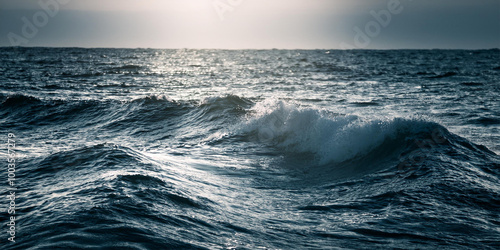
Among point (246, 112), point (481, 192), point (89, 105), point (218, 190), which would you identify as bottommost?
point (481, 192)

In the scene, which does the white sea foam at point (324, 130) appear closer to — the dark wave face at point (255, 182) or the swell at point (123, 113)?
the dark wave face at point (255, 182)

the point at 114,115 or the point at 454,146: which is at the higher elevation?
the point at 114,115

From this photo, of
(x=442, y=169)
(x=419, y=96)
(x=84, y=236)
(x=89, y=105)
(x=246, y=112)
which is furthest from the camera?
(x=419, y=96)

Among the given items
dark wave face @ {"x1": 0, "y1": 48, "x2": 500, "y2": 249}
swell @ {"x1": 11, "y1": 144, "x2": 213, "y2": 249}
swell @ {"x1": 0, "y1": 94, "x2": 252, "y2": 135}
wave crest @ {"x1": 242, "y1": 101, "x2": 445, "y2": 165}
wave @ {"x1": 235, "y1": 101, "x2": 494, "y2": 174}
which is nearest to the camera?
swell @ {"x1": 11, "y1": 144, "x2": 213, "y2": 249}

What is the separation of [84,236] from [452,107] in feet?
51.9

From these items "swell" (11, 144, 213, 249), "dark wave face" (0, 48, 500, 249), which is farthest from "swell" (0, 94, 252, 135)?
"swell" (11, 144, 213, 249)

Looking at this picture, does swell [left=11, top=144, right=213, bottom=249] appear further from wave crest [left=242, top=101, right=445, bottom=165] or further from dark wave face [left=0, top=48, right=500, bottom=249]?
wave crest [left=242, top=101, right=445, bottom=165]

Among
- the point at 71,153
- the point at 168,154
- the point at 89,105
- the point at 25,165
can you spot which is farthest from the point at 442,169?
the point at 89,105

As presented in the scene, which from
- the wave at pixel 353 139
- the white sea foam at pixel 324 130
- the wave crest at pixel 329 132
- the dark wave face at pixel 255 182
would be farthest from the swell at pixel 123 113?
the wave at pixel 353 139

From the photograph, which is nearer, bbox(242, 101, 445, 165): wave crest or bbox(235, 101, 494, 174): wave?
bbox(235, 101, 494, 174): wave

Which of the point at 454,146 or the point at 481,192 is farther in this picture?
the point at 454,146

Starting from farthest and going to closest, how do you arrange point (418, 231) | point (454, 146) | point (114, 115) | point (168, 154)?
1. point (114, 115)
2. point (168, 154)
3. point (454, 146)
4. point (418, 231)

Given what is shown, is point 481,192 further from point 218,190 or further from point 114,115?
point 114,115

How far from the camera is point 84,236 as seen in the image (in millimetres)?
3730
